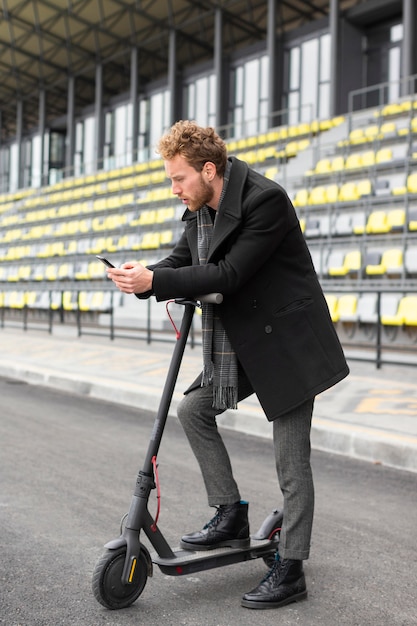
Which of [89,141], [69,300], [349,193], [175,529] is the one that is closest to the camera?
[175,529]

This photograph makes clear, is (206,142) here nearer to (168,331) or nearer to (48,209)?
(168,331)

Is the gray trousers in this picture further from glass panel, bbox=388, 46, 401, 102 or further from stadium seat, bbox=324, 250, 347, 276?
glass panel, bbox=388, 46, 401, 102

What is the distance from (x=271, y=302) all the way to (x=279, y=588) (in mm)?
1102

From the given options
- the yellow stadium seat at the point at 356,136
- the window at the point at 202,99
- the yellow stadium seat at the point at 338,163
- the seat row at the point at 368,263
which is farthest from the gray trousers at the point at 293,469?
the window at the point at 202,99

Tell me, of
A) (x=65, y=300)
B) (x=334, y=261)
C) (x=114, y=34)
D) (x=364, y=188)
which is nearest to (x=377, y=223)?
(x=334, y=261)

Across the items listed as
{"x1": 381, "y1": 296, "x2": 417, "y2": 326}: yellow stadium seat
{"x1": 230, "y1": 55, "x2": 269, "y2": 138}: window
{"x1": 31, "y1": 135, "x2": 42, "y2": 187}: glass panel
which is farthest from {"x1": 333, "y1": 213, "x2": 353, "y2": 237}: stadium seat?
{"x1": 31, "y1": 135, "x2": 42, "y2": 187}: glass panel

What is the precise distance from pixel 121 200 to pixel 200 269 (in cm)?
2209

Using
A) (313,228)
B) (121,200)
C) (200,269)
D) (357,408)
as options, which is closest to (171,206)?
(121,200)

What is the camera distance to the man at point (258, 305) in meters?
2.73

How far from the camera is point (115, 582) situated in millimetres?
2717

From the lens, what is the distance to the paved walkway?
18.7 ft

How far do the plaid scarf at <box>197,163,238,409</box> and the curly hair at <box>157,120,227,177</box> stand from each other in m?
0.22

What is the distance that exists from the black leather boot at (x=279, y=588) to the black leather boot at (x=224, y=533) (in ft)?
0.72

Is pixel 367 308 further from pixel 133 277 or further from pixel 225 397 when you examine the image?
pixel 133 277
